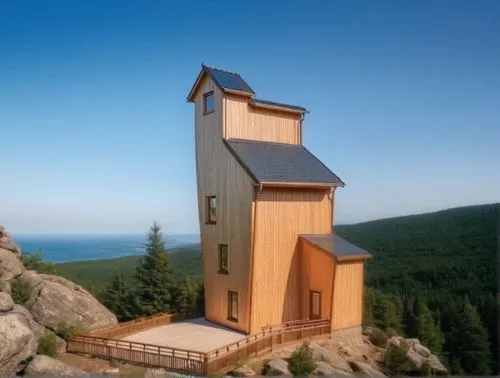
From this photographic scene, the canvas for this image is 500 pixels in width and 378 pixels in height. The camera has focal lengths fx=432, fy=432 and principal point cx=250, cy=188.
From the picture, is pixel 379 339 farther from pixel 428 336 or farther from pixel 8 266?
pixel 428 336

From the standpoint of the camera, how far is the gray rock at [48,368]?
13414 millimetres

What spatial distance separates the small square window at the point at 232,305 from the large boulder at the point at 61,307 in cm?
557

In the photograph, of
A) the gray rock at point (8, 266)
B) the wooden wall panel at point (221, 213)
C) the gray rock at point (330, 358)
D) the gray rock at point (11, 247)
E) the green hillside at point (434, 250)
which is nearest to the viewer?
the gray rock at point (330, 358)

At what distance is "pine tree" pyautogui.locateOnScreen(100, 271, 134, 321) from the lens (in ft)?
78.0

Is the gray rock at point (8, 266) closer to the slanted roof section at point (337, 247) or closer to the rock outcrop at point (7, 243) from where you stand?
the rock outcrop at point (7, 243)

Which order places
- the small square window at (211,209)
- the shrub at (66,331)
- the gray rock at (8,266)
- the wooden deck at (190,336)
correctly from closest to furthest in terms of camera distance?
the wooden deck at (190,336) → the shrub at (66,331) → the small square window at (211,209) → the gray rock at (8,266)

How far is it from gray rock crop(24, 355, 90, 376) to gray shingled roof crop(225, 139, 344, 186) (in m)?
9.15

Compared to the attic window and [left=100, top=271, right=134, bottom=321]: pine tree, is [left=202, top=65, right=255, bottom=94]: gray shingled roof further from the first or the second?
[left=100, top=271, right=134, bottom=321]: pine tree

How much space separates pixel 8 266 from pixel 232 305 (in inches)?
435

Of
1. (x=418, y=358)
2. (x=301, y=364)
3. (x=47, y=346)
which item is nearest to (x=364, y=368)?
(x=418, y=358)

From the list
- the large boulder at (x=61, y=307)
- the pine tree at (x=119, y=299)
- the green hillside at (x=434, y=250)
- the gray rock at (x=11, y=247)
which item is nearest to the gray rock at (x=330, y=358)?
the large boulder at (x=61, y=307)

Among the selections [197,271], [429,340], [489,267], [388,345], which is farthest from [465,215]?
[388,345]

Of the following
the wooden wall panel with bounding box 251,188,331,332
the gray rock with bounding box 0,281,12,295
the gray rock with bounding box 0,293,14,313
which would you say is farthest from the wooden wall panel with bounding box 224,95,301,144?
the gray rock with bounding box 0,281,12,295

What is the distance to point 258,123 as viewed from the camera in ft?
65.5
